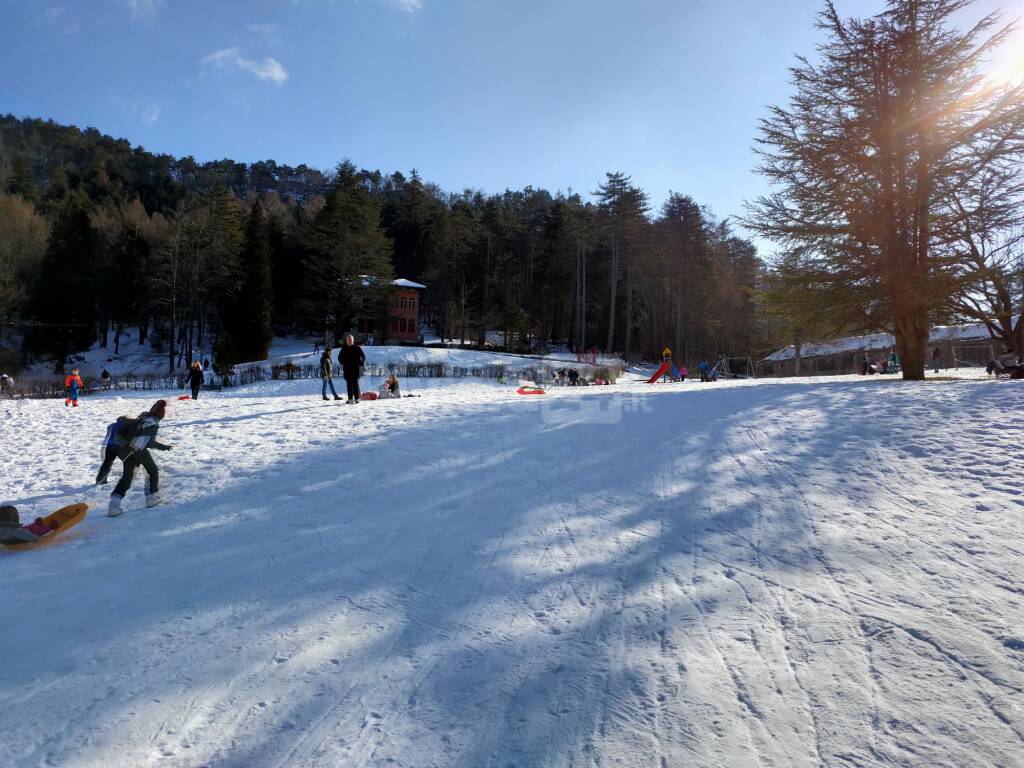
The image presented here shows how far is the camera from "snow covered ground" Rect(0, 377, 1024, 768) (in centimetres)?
251

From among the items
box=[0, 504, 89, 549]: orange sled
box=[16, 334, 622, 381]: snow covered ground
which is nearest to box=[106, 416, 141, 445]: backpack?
box=[0, 504, 89, 549]: orange sled

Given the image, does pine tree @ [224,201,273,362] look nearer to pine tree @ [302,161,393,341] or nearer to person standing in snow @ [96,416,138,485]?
pine tree @ [302,161,393,341]

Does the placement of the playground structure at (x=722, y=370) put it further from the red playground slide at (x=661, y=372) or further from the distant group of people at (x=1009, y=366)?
the distant group of people at (x=1009, y=366)

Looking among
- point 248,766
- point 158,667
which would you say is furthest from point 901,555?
point 158,667

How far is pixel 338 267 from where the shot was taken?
40.5 metres

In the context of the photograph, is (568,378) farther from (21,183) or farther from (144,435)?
(21,183)

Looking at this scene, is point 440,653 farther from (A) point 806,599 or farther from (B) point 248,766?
(A) point 806,599

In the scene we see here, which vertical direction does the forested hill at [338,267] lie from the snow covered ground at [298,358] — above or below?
above

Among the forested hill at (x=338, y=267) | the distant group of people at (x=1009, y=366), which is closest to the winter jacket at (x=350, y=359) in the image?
the distant group of people at (x=1009, y=366)

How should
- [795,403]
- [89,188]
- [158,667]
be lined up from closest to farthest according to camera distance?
[158,667] < [795,403] < [89,188]

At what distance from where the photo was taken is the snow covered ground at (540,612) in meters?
2.51

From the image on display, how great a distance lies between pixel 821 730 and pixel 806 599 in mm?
1286

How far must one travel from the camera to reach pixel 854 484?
590cm

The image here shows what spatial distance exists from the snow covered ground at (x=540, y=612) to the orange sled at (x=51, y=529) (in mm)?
141
